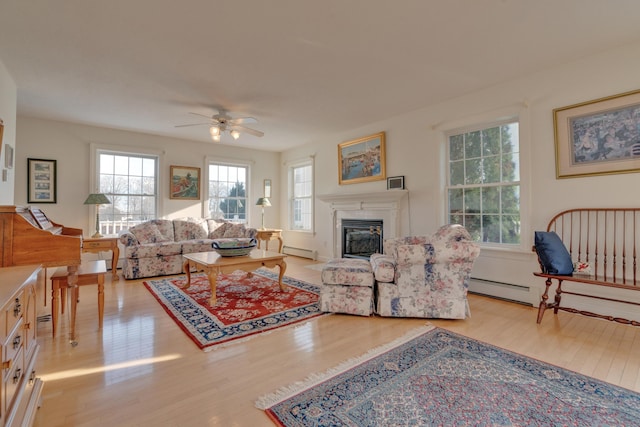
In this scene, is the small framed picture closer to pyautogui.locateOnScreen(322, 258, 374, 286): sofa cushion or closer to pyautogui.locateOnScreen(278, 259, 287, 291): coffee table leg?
pyautogui.locateOnScreen(322, 258, 374, 286): sofa cushion

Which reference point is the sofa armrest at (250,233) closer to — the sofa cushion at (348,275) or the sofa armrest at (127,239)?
the sofa armrest at (127,239)

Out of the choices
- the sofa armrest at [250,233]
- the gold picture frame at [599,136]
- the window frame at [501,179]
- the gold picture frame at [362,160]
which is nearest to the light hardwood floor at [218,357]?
the window frame at [501,179]

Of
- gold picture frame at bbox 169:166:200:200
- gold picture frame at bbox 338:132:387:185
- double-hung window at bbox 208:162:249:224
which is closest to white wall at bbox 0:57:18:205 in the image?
gold picture frame at bbox 169:166:200:200

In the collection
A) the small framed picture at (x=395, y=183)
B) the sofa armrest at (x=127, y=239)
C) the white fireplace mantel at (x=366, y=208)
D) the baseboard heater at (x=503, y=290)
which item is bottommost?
the baseboard heater at (x=503, y=290)

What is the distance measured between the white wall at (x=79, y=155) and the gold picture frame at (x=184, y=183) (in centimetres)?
9

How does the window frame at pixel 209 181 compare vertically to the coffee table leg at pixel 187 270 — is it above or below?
above

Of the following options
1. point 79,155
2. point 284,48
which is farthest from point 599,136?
point 79,155

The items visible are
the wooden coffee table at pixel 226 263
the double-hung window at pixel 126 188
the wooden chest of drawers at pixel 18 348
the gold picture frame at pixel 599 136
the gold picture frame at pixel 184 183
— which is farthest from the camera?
the gold picture frame at pixel 184 183

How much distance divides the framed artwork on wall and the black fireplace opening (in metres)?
Answer: 4.98

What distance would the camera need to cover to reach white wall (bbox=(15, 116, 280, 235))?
477 cm

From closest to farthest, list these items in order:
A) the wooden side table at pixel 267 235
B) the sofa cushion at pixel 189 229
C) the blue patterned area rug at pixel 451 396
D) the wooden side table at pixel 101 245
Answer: the blue patterned area rug at pixel 451 396
the wooden side table at pixel 101 245
the sofa cushion at pixel 189 229
the wooden side table at pixel 267 235

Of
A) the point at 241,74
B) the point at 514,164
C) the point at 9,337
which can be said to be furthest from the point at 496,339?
the point at 241,74

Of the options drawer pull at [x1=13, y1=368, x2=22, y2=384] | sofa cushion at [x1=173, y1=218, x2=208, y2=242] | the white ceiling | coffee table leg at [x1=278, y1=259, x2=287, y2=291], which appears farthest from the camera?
sofa cushion at [x1=173, y1=218, x2=208, y2=242]

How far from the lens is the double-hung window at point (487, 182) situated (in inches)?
144
